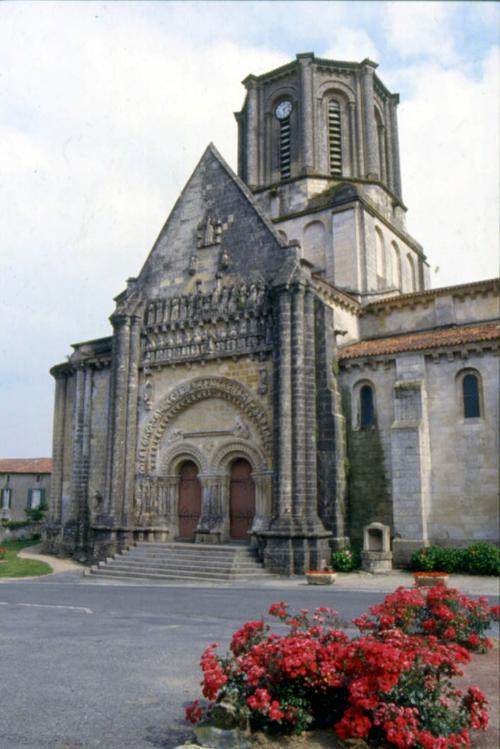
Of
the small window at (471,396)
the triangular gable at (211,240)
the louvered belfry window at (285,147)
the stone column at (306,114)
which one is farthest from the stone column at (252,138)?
the small window at (471,396)

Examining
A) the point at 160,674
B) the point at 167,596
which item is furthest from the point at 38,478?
the point at 160,674

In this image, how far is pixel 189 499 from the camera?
26.4 metres

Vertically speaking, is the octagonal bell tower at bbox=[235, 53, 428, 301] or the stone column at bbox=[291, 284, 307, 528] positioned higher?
the octagonal bell tower at bbox=[235, 53, 428, 301]

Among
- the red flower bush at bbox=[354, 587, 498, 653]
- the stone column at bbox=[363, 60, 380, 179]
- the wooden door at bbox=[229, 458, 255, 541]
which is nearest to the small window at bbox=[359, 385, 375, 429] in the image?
the wooden door at bbox=[229, 458, 255, 541]

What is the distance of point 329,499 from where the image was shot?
22453 mm

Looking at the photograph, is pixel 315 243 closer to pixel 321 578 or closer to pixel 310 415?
pixel 310 415

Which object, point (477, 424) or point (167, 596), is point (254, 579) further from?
point (477, 424)

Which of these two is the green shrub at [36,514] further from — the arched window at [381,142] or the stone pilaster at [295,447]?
the arched window at [381,142]

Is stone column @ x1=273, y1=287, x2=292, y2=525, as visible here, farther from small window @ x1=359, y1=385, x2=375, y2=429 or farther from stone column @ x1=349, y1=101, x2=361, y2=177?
stone column @ x1=349, y1=101, x2=361, y2=177

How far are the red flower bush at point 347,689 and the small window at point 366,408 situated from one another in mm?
17545

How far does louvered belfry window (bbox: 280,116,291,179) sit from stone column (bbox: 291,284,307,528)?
13846 millimetres

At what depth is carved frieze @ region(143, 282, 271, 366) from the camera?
24.8m

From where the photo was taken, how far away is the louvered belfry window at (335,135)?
3419cm

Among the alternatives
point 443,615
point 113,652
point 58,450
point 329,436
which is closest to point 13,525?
point 58,450
